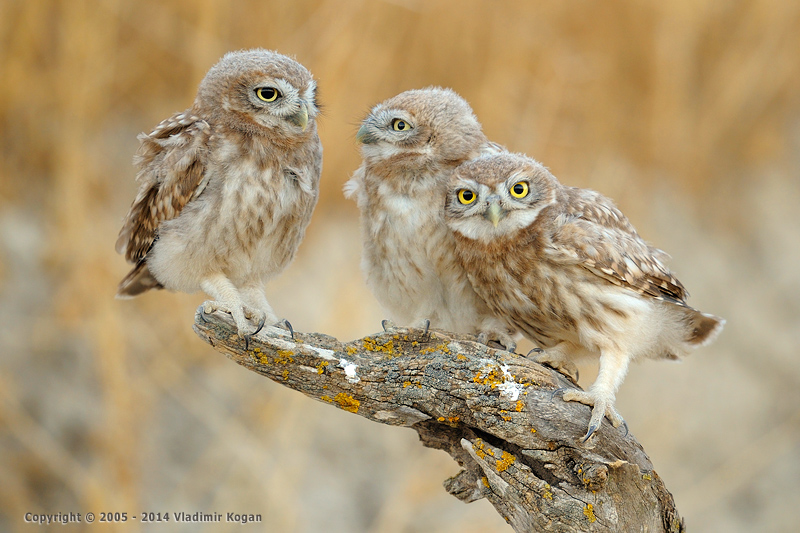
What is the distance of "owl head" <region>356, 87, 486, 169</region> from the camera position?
8.45 feet

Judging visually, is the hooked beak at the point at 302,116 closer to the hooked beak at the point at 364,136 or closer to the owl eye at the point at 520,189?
the hooked beak at the point at 364,136

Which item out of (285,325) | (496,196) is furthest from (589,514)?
(285,325)

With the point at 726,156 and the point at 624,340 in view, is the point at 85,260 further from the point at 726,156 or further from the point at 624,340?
the point at 726,156

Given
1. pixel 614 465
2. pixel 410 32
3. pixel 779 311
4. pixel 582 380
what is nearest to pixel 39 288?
pixel 410 32

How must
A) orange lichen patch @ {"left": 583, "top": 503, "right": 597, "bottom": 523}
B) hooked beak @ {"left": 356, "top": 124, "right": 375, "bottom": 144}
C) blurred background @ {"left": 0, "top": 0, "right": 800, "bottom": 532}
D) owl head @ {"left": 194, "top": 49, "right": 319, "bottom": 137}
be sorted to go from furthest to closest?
blurred background @ {"left": 0, "top": 0, "right": 800, "bottom": 532} → hooked beak @ {"left": 356, "top": 124, "right": 375, "bottom": 144} → owl head @ {"left": 194, "top": 49, "right": 319, "bottom": 137} → orange lichen patch @ {"left": 583, "top": 503, "right": 597, "bottom": 523}

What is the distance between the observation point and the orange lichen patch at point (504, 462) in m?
2.25

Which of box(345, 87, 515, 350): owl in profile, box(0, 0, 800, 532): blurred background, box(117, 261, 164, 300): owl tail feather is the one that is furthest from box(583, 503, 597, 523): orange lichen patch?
box(0, 0, 800, 532): blurred background

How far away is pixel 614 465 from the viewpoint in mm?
2193

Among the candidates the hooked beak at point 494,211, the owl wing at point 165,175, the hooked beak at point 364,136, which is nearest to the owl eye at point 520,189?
the hooked beak at point 494,211

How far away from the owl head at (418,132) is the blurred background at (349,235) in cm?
220

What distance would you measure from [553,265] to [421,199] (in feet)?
1.77

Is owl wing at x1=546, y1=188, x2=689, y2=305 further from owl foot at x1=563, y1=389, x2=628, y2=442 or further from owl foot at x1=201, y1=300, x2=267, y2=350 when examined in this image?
owl foot at x1=201, y1=300, x2=267, y2=350

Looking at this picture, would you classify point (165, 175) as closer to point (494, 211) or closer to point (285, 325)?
point (285, 325)

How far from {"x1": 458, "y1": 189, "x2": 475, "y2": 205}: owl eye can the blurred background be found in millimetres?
2462
